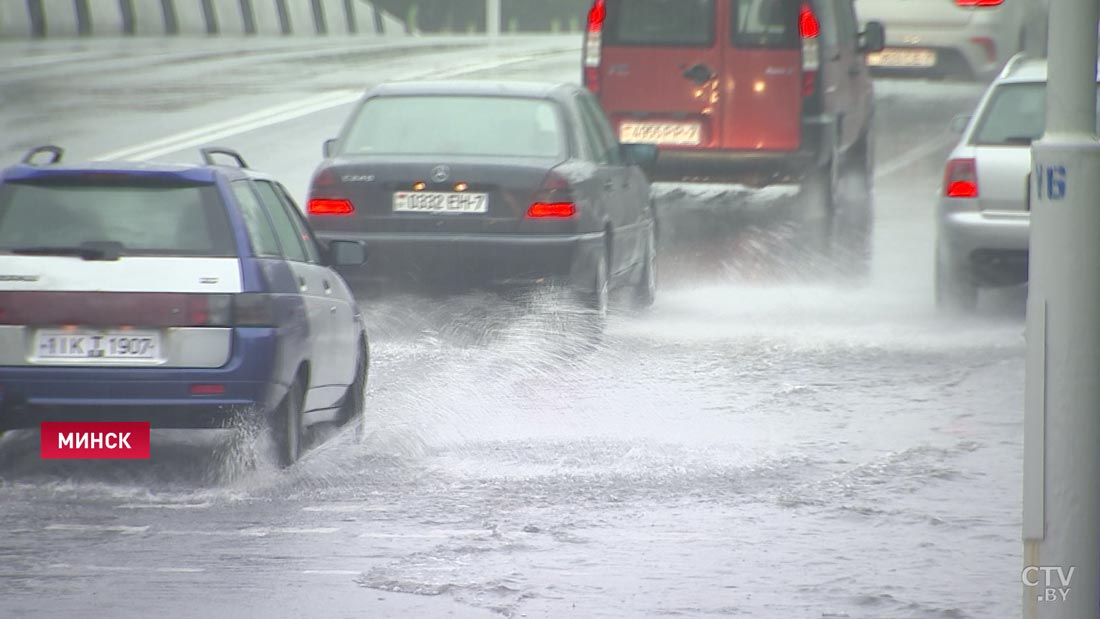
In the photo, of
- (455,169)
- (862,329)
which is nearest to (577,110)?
(455,169)

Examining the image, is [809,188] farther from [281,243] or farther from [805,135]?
[281,243]

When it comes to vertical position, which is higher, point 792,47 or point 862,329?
point 792,47

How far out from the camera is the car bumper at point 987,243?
574 inches

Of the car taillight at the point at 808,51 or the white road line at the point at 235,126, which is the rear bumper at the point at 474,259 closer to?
the car taillight at the point at 808,51

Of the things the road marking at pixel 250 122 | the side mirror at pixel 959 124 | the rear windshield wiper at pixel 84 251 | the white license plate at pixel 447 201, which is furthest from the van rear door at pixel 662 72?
the rear windshield wiper at pixel 84 251

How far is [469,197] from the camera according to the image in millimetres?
13656

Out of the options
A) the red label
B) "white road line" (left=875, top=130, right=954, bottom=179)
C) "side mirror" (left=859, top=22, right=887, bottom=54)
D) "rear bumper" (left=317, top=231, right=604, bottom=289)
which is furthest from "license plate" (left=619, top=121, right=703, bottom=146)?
the red label

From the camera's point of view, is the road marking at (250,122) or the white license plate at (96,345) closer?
the white license plate at (96,345)

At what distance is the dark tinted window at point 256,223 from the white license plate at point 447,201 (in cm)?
348

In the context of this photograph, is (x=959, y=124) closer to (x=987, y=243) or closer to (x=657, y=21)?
(x=987, y=243)

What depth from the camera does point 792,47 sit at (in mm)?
18719

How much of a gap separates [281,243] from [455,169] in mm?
3565

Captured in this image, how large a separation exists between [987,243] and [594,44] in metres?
5.16

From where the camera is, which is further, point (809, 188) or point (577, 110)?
point (809, 188)
